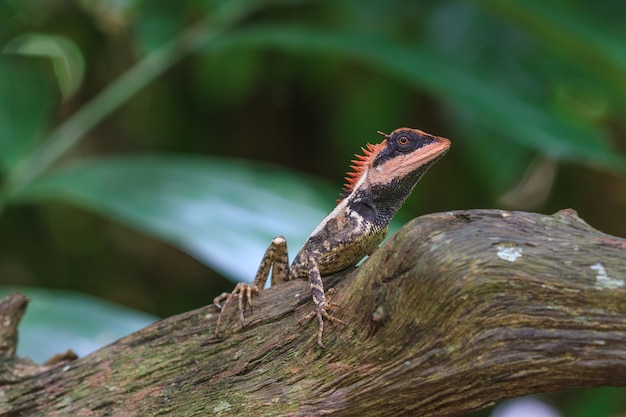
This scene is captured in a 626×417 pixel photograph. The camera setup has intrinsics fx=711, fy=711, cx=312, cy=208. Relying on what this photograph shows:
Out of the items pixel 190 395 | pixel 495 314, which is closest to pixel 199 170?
pixel 190 395

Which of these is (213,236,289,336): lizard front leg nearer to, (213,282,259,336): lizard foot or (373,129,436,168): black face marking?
(213,282,259,336): lizard foot

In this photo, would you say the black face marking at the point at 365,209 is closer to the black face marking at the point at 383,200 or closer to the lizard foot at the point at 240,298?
the black face marking at the point at 383,200

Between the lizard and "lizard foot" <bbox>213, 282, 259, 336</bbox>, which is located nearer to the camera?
"lizard foot" <bbox>213, 282, 259, 336</bbox>

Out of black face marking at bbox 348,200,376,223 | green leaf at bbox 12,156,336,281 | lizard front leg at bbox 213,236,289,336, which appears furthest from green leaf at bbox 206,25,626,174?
lizard front leg at bbox 213,236,289,336

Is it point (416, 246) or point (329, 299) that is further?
point (329, 299)

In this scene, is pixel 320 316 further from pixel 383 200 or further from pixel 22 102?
pixel 22 102

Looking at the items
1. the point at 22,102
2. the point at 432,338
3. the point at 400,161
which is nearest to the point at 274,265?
the point at 400,161

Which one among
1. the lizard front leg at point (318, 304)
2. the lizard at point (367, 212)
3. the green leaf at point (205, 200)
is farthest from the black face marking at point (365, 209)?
the lizard front leg at point (318, 304)

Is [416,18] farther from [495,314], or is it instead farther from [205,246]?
[495,314]
